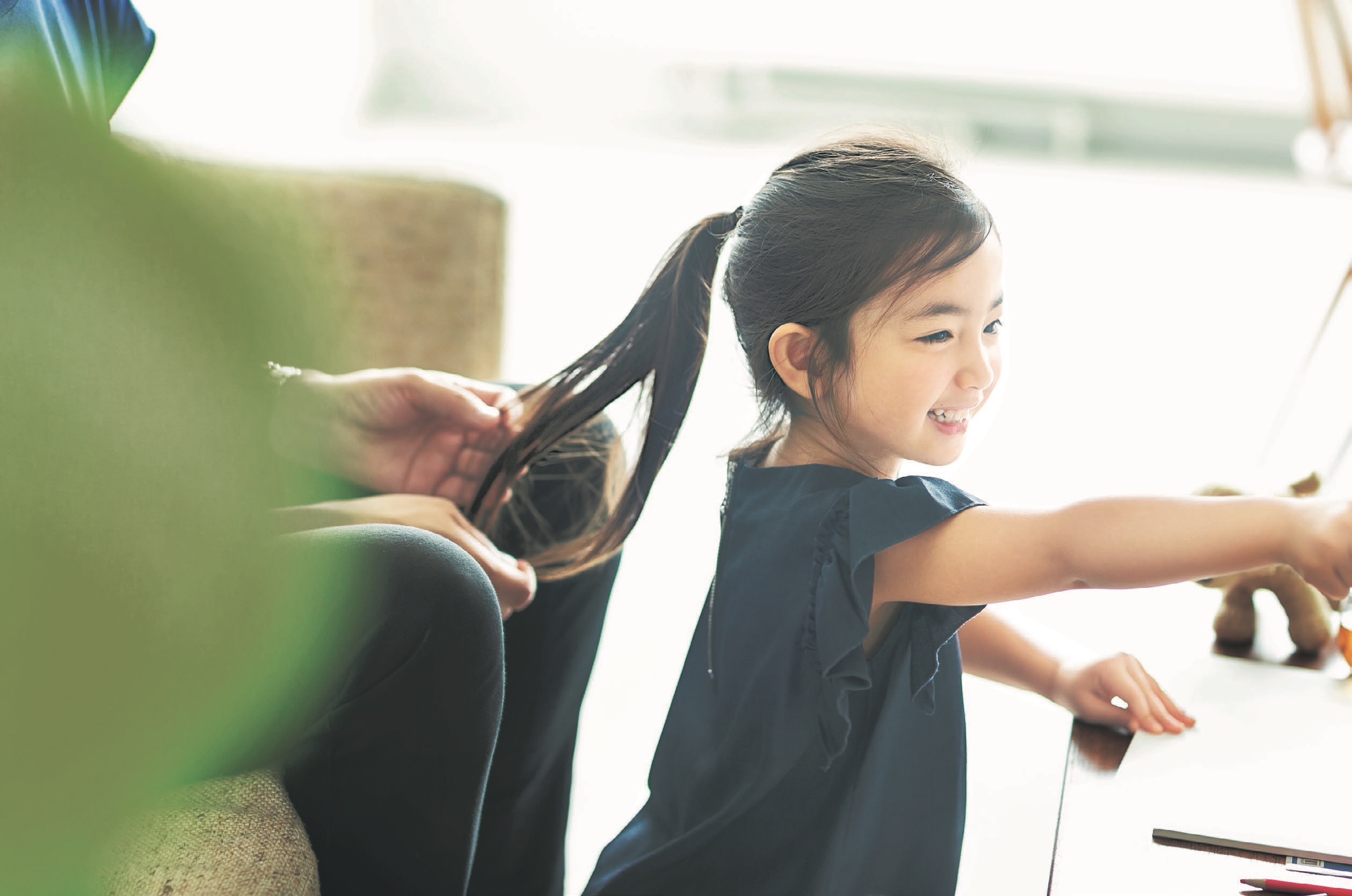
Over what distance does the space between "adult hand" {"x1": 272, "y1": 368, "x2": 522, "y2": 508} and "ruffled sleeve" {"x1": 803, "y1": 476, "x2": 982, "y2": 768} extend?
36cm

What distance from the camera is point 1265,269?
3.16 metres

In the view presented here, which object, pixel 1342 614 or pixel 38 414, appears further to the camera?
pixel 1342 614

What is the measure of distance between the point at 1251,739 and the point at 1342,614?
0.10 metres

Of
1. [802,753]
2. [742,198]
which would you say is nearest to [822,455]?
[802,753]

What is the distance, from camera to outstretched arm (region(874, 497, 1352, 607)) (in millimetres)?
547

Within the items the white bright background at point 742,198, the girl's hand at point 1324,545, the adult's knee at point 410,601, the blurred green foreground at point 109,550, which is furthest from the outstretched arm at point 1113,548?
the white bright background at point 742,198

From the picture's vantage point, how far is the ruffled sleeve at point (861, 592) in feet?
2.15

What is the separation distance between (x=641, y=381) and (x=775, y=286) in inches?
6.1

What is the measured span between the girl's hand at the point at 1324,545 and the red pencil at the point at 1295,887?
0.13m

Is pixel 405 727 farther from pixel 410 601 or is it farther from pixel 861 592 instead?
pixel 861 592

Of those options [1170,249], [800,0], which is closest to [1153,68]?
[1170,249]

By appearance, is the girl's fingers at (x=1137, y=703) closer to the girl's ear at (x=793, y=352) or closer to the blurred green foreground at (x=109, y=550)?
the girl's ear at (x=793, y=352)

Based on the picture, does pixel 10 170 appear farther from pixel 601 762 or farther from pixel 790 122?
pixel 790 122

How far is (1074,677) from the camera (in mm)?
773
